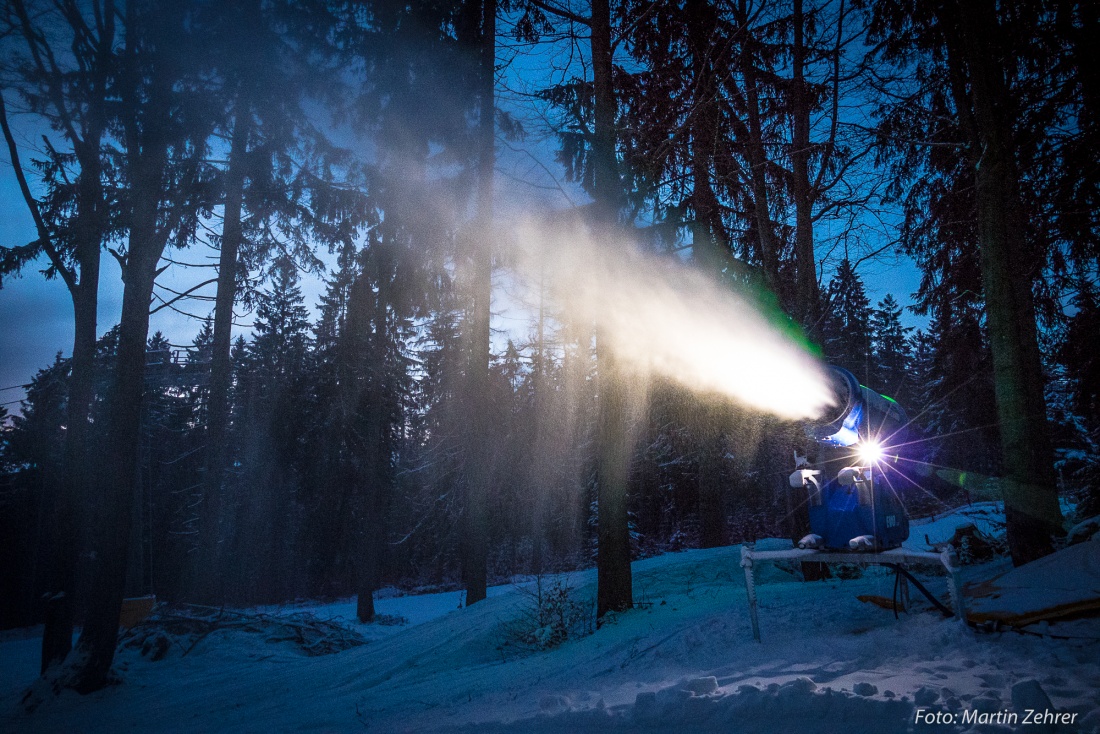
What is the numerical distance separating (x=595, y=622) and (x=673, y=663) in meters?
2.76

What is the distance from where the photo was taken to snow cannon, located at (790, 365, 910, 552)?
4.19 meters

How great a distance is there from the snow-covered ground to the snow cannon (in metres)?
0.65

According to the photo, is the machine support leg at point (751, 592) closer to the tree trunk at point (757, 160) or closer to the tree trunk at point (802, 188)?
the tree trunk at point (802, 188)

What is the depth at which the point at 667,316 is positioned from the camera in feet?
29.2

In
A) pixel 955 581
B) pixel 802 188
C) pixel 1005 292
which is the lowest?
pixel 955 581

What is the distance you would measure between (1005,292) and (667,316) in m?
4.28

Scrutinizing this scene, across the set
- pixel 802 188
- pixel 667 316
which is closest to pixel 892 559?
pixel 667 316

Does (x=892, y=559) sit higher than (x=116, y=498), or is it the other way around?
(x=116, y=498)

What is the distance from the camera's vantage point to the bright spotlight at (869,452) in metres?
4.25

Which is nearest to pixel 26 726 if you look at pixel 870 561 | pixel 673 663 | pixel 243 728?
pixel 243 728

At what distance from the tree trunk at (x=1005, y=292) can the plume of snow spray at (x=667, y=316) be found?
7.22 ft

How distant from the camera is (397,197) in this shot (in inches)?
496

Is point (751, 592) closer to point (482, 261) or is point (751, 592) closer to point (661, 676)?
point (661, 676)

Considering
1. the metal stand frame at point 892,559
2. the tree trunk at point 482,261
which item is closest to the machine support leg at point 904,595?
the metal stand frame at point 892,559
